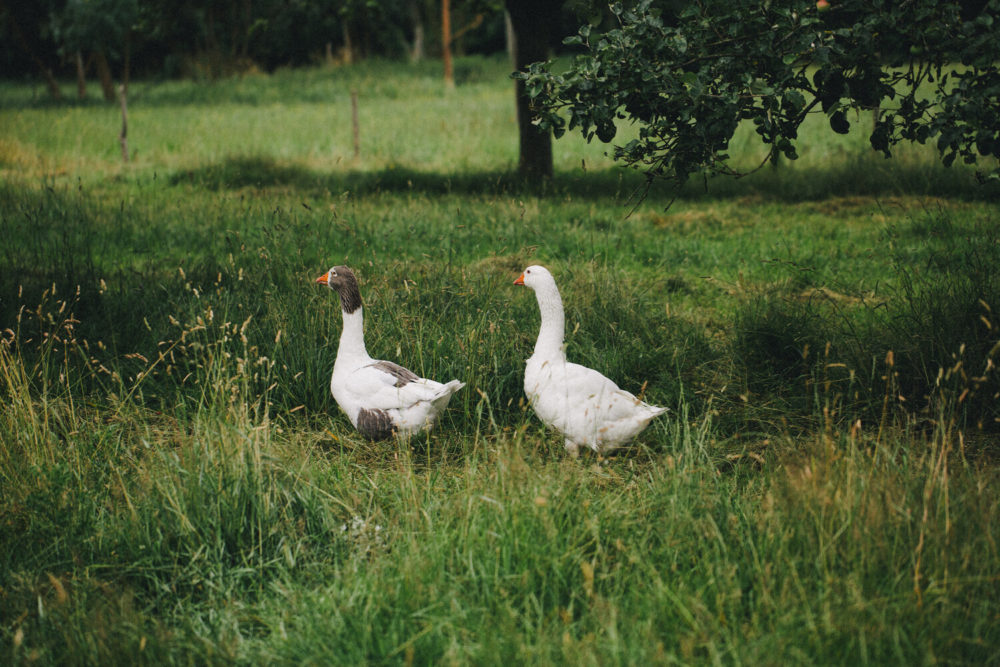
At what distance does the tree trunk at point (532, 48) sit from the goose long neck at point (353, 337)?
725cm

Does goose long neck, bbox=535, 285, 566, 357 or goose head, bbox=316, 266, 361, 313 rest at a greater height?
goose head, bbox=316, 266, 361, 313

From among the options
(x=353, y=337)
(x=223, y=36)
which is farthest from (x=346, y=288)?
(x=223, y=36)

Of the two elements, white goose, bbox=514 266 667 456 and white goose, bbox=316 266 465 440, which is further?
white goose, bbox=316 266 465 440

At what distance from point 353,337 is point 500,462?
1.68m

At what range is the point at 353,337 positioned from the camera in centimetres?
463

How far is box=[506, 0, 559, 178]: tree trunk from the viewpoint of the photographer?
11.5 meters

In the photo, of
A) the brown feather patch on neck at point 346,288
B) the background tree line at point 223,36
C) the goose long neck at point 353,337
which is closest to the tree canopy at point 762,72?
the brown feather patch on neck at point 346,288

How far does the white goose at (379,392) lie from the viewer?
4242 mm

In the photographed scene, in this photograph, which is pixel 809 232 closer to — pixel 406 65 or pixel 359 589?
pixel 359 589

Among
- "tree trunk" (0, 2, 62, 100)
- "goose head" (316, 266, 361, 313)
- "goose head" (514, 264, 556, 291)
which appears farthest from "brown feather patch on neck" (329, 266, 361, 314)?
"tree trunk" (0, 2, 62, 100)

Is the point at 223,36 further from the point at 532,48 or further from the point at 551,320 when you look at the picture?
the point at 551,320

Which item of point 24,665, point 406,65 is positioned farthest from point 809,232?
point 406,65

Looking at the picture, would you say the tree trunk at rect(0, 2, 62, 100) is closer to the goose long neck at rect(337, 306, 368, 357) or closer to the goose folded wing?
the goose long neck at rect(337, 306, 368, 357)

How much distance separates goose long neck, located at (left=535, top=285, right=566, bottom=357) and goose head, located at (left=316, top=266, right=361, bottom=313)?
112 centimetres
